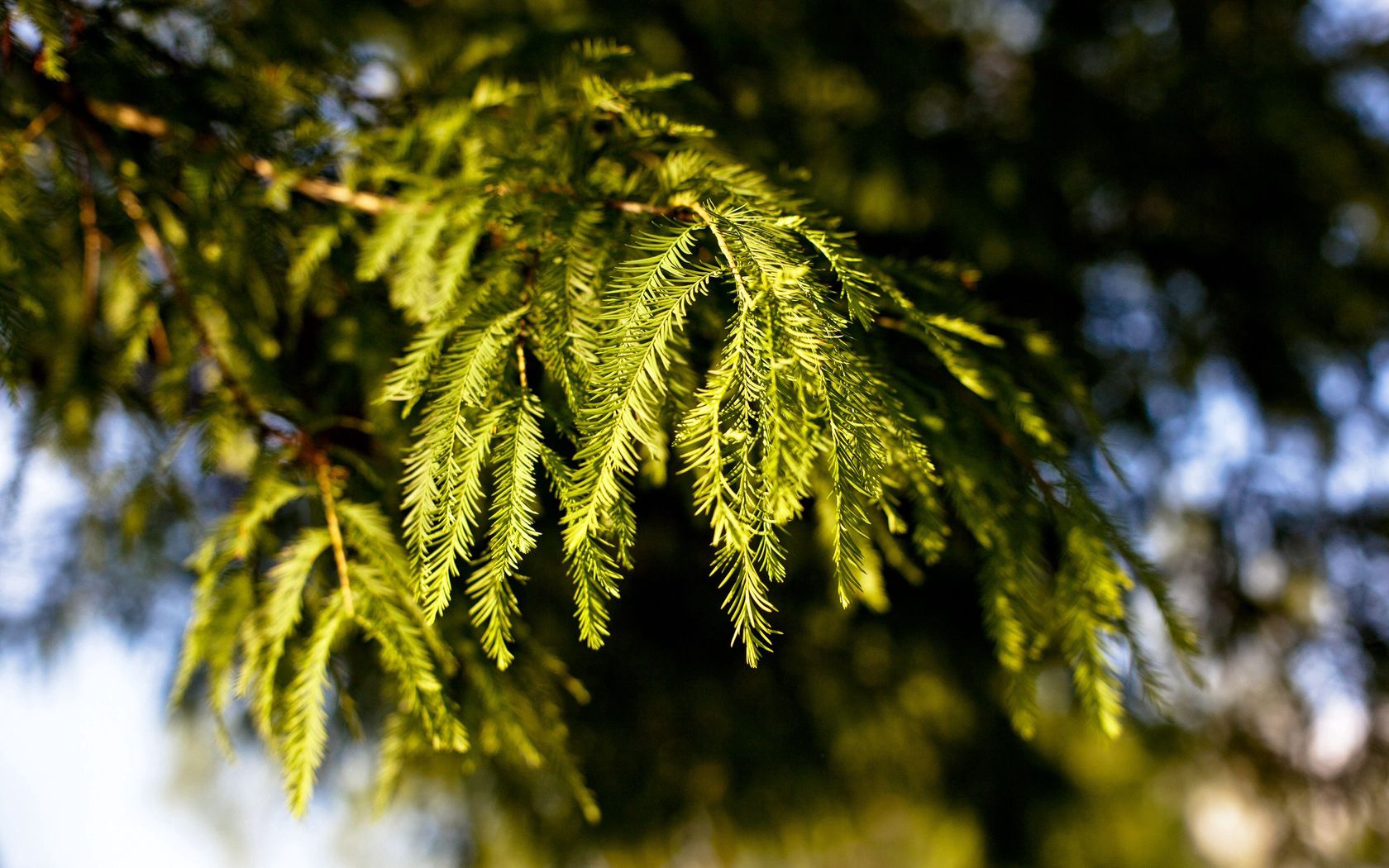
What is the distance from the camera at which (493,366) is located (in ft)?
2.98

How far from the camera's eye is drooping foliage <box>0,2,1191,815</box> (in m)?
0.82

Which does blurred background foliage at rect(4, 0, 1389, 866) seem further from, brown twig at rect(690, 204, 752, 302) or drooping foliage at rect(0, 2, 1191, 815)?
brown twig at rect(690, 204, 752, 302)

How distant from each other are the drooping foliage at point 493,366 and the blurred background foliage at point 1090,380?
32.1 inches

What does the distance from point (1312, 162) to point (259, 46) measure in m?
3.09

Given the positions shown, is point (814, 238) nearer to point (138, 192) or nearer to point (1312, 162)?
point (138, 192)

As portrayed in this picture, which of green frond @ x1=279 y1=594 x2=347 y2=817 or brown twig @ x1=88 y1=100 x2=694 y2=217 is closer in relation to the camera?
green frond @ x1=279 y1=594 x2=347 y2=817

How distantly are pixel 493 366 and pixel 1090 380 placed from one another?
1962mm

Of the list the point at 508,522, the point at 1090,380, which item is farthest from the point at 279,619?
the point at 1090,380

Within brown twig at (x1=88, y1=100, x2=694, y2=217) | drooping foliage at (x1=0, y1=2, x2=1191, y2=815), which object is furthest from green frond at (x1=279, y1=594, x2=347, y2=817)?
brown twig at (x1=88, y1=100, x2=694, y2=217)

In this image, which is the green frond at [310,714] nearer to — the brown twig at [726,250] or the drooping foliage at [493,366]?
the drooping foliage at [493,366]

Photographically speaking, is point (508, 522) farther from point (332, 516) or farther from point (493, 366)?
point (332, 516)

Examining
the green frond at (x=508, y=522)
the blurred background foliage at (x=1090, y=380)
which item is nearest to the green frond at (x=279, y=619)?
the green frond at (x=508, y=522)

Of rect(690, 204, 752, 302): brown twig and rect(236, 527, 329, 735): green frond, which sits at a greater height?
rect(690, 204, 752, 302): brown twig

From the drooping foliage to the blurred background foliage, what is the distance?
0.81m
